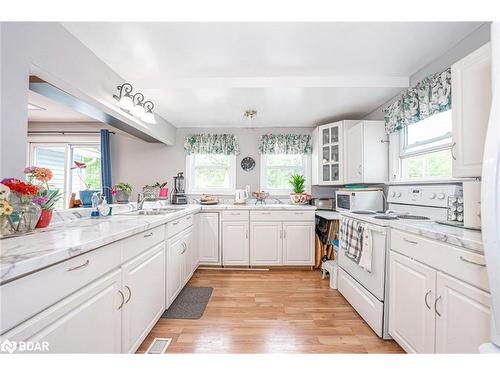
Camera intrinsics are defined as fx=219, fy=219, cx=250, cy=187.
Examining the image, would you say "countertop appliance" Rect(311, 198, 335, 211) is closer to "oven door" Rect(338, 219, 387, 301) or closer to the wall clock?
the wall clock

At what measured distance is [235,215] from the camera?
317 centimetres

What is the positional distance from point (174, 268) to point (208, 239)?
1044 mm

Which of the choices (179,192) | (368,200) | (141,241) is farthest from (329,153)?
(141,241)

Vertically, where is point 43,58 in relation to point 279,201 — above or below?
above

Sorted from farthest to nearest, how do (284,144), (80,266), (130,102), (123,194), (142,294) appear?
(284,144) → (123,194) → (130,102) → (142,294) → (80,266)

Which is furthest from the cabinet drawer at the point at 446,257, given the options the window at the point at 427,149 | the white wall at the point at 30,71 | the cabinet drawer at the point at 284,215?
the white wall at the point at 30,71

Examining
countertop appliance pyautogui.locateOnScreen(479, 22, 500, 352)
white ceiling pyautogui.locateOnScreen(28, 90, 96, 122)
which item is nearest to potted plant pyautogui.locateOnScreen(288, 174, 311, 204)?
countertop appliance pyautogui.locateOnScreen(479, 22, 500, 352)

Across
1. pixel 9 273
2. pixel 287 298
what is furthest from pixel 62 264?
pixel 287 298

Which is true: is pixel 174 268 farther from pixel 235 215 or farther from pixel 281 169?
pixel 281 169

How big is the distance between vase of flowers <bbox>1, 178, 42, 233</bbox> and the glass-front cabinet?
125 inches
